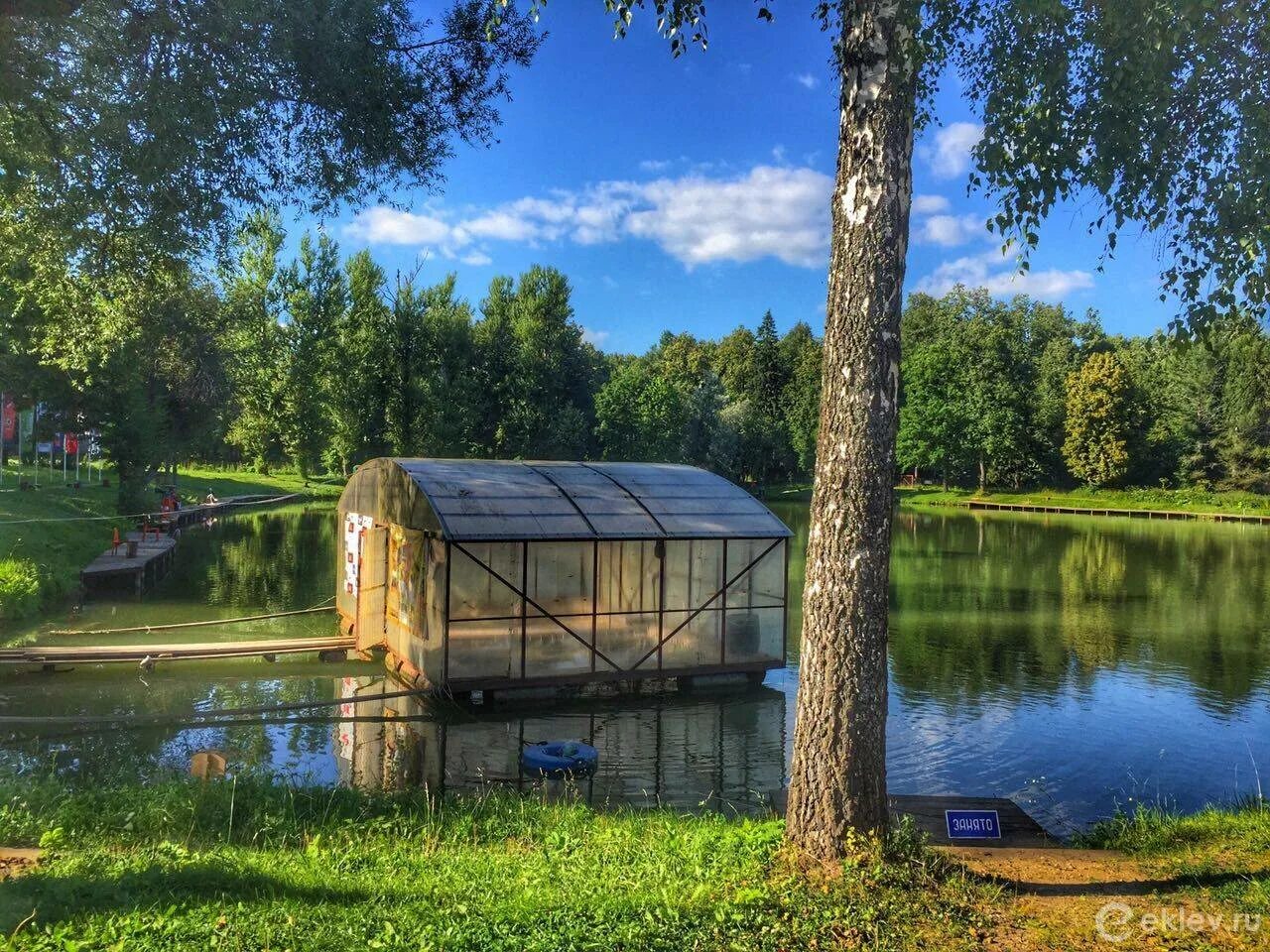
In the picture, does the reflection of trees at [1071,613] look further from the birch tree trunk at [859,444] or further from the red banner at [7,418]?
the red banner at [7,418]

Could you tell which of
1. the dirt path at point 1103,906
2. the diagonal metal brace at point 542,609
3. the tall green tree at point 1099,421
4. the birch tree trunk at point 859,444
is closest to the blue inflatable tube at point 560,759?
the diagonal metal brace at point 542,609

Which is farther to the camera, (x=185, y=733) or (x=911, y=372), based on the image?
(x=911, y=372)

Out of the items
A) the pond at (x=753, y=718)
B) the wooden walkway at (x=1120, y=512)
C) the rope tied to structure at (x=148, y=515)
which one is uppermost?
the rope tied to structure at (x=148, y=515)

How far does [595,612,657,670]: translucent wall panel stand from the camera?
15.8 meters

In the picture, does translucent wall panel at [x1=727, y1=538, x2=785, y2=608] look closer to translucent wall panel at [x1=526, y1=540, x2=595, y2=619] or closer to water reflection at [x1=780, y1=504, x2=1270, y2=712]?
translucent wall panel at [x1=526, y1=540, x2=595, y2=619]

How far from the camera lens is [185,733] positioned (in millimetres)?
12641

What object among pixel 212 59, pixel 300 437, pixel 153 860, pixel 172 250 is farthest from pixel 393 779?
pixel 300 437

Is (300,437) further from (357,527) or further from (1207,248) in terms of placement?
(1207,248)

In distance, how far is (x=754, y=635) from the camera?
17109 millimetres

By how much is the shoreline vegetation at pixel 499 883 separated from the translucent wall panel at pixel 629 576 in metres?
8.14

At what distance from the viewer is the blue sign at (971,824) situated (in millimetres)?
6520

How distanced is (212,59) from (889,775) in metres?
11.4

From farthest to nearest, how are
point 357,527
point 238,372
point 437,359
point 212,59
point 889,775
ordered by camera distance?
point 437,359 < point 238,372 < point 357,527 < point 889,775 < point 212,59

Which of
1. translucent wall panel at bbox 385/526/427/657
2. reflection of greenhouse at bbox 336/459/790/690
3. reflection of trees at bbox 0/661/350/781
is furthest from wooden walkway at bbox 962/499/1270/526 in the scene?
reflection of trees at bbox 0/661/350/781
